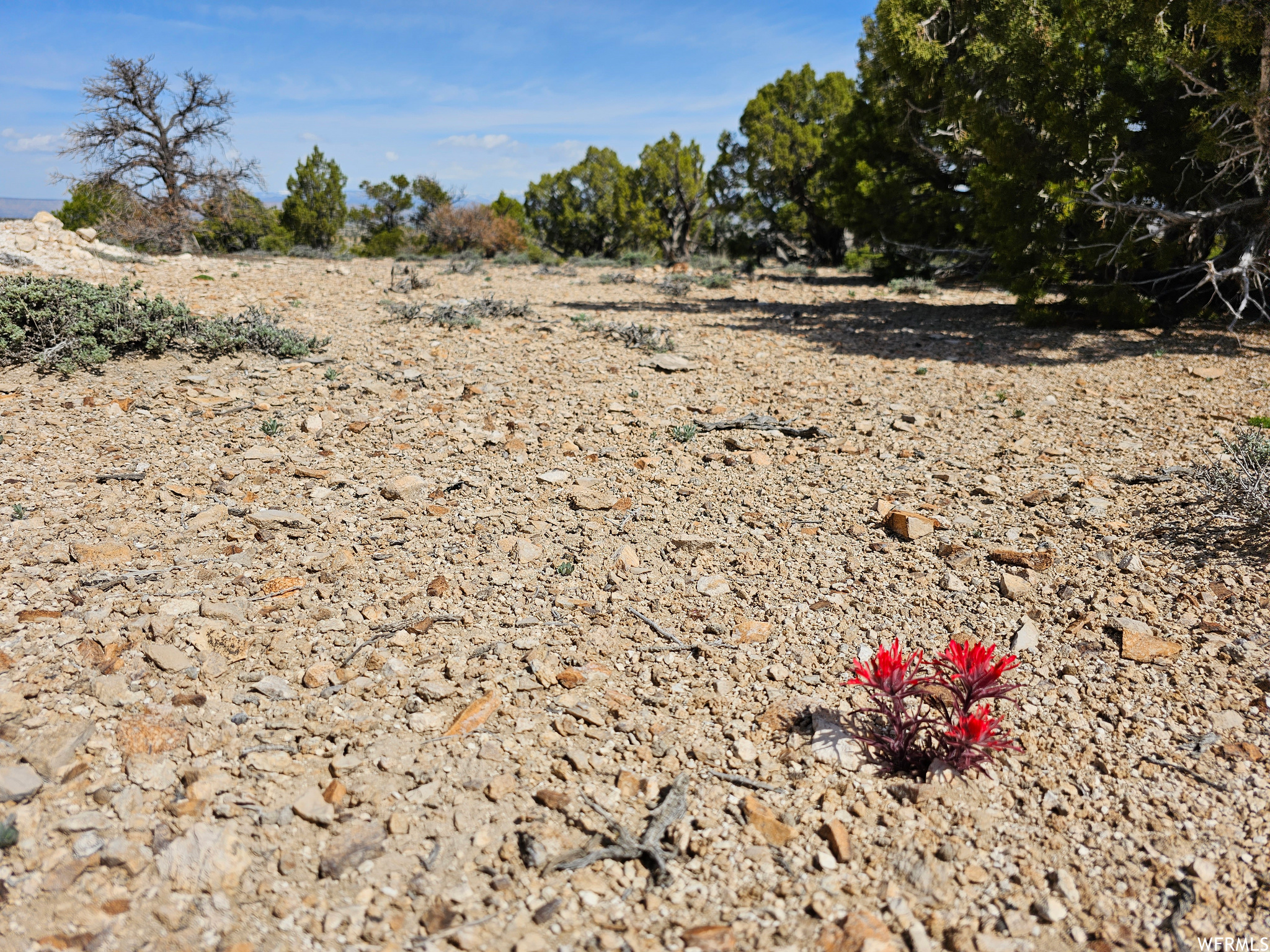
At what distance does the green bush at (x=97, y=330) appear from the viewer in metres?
5.66

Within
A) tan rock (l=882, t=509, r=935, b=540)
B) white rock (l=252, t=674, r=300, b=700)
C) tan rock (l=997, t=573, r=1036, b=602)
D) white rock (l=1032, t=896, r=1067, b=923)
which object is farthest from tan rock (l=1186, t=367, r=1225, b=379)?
white rock (l=252, t=674, r=300, b=700)

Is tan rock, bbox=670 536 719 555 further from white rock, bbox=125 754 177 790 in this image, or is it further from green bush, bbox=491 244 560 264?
green bush, bbox=491 244 560 264

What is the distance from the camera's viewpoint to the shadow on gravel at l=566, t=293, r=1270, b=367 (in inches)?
310

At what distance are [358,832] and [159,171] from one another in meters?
19.3

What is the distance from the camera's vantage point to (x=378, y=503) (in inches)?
169

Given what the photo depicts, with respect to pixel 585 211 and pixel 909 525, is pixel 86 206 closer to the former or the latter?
pixel 585 211

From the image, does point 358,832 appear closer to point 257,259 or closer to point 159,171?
point 257,259

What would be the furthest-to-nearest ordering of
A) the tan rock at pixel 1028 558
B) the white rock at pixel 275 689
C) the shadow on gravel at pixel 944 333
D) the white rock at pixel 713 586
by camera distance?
the shadow on gravel at pixel 944 333
the tan rock at pixel 1028 558
the white rock at pixel 713 586
the white rock at pixel 275 689

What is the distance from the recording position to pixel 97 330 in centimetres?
595

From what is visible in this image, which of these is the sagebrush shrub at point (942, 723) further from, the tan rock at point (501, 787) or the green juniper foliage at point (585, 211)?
the green juniper foliage at point (585, 211)

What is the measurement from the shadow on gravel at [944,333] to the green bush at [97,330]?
472 cm

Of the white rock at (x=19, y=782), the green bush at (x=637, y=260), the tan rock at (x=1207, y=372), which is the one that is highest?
the green bush at (x=637, y=260)

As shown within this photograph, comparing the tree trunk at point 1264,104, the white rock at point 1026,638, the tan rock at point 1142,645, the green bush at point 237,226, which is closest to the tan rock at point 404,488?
the white rock at point 1026,638

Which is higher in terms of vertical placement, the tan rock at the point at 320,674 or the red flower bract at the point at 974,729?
the red flower bract at the point at 974,729
